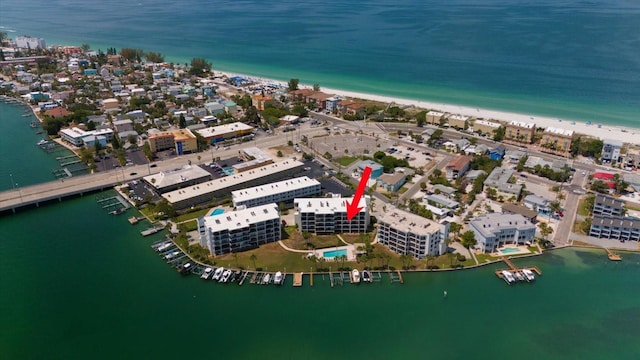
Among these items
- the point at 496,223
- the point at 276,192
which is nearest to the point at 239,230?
the point at 276,192

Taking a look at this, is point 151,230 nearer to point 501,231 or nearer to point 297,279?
point 297,279

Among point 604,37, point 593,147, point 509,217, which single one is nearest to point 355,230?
point 509,217

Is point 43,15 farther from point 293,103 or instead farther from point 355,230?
point 355,230

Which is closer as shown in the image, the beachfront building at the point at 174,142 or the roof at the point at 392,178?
the roof at the point at 392,178

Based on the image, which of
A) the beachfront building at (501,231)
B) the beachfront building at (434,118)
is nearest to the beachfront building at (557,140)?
the beachfront building at (434,118)

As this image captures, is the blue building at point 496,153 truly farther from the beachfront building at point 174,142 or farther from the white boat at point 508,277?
the beachfront building at point 174,142

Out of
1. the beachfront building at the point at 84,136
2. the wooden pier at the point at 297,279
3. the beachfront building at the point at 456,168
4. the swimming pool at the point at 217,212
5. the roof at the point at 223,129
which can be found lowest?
the wooden pier at the point at 297,279
